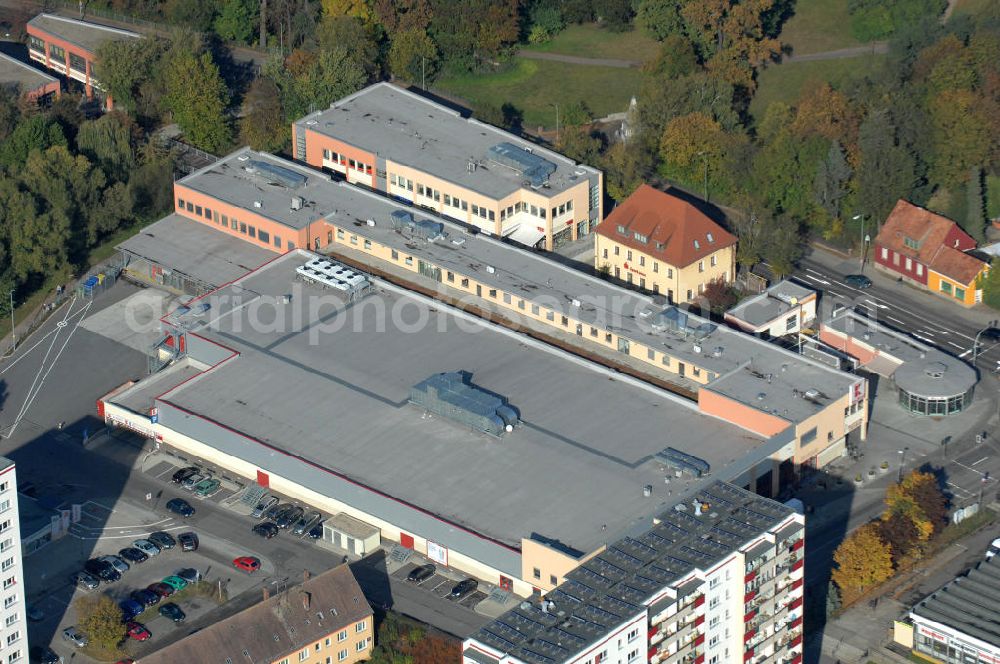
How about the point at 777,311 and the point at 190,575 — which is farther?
the point at 777,311

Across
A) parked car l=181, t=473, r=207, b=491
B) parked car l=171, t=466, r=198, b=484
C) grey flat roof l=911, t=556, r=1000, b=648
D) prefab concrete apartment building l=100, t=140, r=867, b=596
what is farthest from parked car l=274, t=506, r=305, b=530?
grey flat roof l=911, t=556, r=1000, b=648

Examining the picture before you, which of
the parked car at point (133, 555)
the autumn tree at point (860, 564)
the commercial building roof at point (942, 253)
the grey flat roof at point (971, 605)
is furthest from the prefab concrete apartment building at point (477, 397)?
the commercial building roof at point (942, 253)

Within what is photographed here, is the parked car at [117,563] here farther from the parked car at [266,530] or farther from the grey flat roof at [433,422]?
the grey flat roof at [433,422]

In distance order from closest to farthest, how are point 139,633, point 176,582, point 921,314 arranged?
1. point 139,633
2. point 176,582
3. point 921,314

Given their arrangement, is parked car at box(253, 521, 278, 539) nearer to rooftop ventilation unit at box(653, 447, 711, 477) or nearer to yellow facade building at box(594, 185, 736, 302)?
rooftop ventilation unit at box(653, 447, 711, 477)

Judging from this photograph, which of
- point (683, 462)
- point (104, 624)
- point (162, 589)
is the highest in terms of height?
point (683, 462)

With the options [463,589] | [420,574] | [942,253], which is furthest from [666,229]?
[463,589]

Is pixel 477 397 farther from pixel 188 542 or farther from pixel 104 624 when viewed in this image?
pixel 104 624
